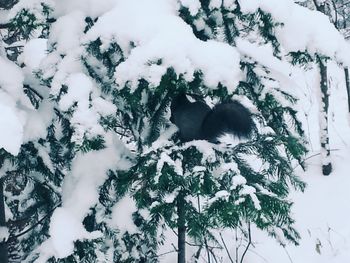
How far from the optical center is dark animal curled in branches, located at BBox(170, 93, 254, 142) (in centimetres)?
273

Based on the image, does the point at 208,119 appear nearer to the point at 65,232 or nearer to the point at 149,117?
the point at 149,117

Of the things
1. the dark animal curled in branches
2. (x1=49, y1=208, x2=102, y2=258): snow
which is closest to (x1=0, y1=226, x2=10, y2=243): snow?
(x1=49, y1=208, x2=102, y2=258): snow

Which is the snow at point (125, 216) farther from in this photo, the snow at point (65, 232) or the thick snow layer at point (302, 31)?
the thick snow layer at point (302, 31)

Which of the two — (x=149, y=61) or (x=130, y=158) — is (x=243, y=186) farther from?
(x=130, y=158)

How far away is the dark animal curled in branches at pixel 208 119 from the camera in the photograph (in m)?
2.73

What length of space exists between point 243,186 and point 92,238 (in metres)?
1.40

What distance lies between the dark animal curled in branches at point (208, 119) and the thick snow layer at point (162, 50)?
0.26 m

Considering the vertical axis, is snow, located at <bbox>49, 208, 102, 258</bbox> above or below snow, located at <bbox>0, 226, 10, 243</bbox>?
below

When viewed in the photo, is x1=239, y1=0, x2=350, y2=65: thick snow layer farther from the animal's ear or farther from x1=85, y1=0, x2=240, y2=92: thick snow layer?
the animal's ear

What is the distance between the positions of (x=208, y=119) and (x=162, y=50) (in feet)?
2.16

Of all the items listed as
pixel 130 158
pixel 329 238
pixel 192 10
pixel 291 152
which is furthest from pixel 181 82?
pixel 329 238

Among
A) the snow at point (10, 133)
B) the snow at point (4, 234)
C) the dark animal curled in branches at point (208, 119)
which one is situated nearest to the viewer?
the snow at point (10, 133)

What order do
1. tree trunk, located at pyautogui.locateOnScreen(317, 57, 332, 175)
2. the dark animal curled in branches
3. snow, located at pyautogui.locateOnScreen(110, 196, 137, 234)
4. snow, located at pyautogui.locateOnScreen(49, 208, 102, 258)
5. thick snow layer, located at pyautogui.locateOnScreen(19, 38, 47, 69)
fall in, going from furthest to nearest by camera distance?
tree trunk, located at pyautogui.locateOnScreen(317, 57, 332, 175)
thick snow layer, located at pyautogui.locateOnScreen(19, 38, 47, 69)
snow, located at pyautogui.locateOnScreen(110, 196, 137, 234)
snow, located at pyautogui.locateOnScreen(49, 208, 102, 258)
the dark animal curled in branches

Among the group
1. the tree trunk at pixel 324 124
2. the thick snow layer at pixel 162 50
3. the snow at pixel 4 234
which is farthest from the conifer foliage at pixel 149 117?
the tree trunk at pixel 324 124
